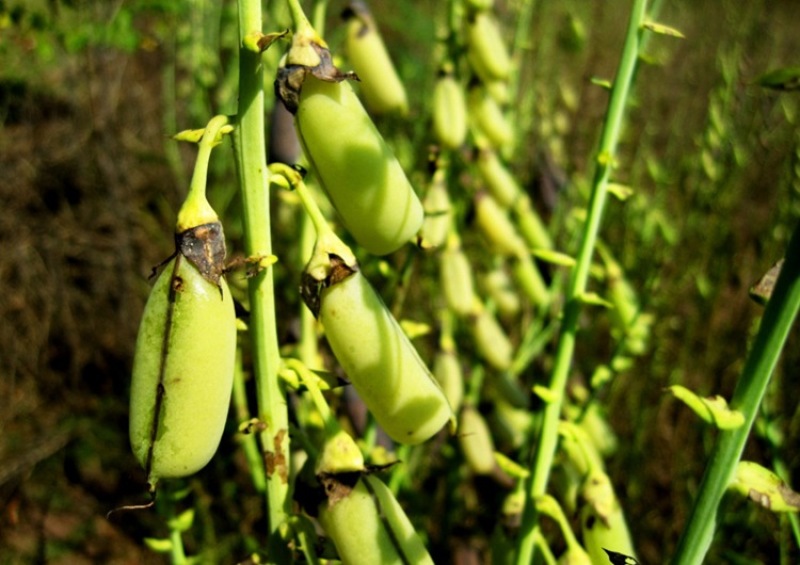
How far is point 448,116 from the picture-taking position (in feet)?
3.18

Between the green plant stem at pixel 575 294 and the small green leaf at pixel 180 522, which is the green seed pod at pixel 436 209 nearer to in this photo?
the green plant stem at pixel 575 294

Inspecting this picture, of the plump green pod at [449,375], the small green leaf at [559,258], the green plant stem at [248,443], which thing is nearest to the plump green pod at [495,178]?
the plump green pod at [449,375]

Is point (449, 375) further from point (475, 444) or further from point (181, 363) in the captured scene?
point (181, 363)

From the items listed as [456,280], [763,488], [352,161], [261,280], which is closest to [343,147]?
[352,161]

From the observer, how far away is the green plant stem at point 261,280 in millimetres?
505

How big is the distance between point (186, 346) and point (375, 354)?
0.13 meters

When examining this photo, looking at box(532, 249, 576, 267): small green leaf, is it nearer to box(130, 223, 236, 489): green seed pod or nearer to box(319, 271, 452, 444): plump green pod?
box(319, 271, 452, 444): plump green pod

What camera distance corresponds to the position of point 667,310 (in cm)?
167

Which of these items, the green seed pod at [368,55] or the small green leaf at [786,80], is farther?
the green seed pod at [368,55]

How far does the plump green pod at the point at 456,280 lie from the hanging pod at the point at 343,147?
1.73 feet

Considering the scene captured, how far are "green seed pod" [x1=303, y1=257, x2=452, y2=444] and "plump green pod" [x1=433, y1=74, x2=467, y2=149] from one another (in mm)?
466

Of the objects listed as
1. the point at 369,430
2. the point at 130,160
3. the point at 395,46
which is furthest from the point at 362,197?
the point at 395,46

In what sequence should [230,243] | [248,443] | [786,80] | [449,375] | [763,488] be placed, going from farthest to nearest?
[230,243], [449,375], [248,443], [763,488], [786,80]

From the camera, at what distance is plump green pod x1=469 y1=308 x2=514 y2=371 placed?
3.59 ft
